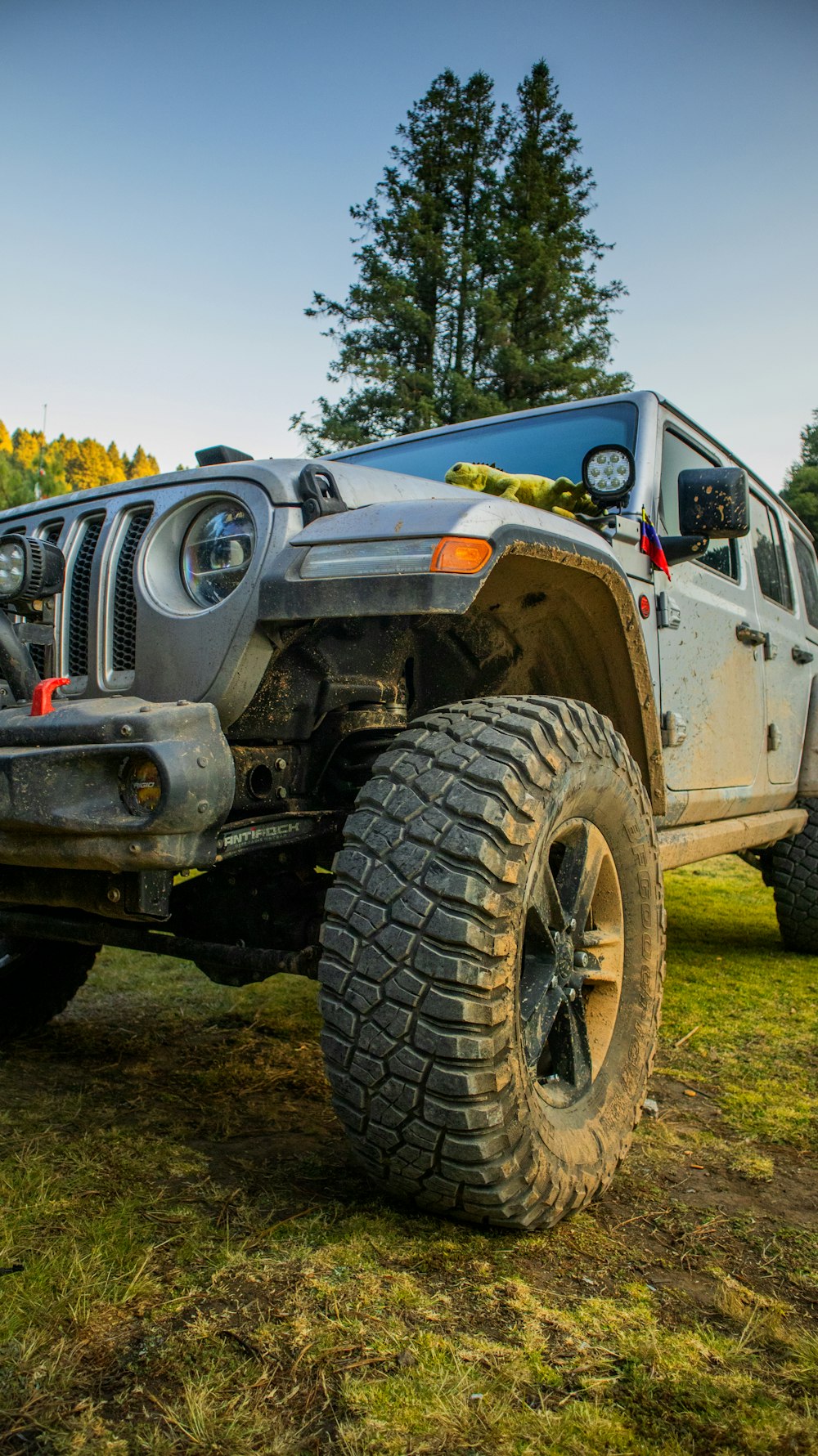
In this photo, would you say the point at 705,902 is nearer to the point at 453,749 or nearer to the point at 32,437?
the point at 453,749

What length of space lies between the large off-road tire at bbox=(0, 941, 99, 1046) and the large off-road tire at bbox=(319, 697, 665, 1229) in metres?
1.61

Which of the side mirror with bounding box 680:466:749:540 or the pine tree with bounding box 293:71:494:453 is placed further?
the pine tree with bounding box 293:71:494:453

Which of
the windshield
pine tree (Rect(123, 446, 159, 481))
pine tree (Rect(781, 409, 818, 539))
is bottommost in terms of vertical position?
the windshield

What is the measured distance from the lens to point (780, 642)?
4.52m

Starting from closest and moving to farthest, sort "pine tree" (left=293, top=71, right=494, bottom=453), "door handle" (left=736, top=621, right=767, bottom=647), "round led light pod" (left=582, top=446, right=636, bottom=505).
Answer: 1. "round led light pod" (left=582, top=446, right=636, bottom=505)
2. "door handle" (left=736, top=621, right=767, bottom=647)
3. "pine tree" (left=293, top=71, right=494, bottom=453)

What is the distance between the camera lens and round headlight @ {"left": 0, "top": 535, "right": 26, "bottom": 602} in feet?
6.76

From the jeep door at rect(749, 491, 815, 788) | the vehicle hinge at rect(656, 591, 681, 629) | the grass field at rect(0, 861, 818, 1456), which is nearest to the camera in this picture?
the grass field at rect(0, 861, 818, 1456)

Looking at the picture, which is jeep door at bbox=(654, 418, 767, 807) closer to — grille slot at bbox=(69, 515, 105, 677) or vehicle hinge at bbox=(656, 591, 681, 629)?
vehicle hinge at bbox=(656, 591, 681, 629)

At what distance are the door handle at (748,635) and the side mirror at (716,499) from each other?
92cm

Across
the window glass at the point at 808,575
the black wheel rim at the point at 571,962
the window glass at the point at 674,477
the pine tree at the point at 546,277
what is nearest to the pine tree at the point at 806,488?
the pine tree at the point at 546,277

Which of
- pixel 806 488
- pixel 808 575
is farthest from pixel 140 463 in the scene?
pixel 808 575

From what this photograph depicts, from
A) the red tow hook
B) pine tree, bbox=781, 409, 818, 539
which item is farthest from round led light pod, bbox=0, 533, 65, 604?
pine tree, bbox=781, 409, 818, 539

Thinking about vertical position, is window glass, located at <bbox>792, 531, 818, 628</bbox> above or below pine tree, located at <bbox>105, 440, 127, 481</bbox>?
below

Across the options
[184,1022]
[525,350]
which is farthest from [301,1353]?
[525,350]
